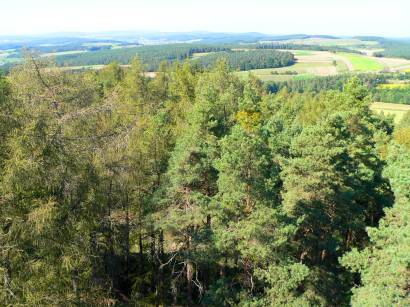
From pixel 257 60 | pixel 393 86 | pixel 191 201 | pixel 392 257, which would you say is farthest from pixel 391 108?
pixel 392 257

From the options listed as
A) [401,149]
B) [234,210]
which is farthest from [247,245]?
[401,149]

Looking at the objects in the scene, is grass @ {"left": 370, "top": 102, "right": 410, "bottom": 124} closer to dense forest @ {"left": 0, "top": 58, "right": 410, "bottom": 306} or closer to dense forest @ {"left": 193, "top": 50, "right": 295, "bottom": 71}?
dense forest @ {"left": 193, "top": 50, "right": 295, "bottom": 71}

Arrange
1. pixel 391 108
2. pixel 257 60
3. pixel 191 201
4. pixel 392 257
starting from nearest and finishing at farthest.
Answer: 1. pixel 392 257
2. pixel 191 201
3. pixel 391 108
4. pixel 257 60

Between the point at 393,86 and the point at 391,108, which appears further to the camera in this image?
the point at 393,86

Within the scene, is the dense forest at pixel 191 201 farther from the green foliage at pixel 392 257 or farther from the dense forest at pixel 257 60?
the dense forest at pixel 257 60

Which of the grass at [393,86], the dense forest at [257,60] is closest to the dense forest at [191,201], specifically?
the grass at [393,86]

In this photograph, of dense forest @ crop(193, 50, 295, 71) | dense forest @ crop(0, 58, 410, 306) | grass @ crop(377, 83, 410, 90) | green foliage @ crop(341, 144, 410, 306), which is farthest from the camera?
dense forest @ crop(193, 50, 295, 71)

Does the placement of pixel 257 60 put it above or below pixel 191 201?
below

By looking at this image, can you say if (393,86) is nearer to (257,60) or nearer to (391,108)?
(391,108)

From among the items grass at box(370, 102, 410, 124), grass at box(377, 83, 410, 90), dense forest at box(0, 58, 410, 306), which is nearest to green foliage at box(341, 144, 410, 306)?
dense forest at box(0, 58, 410, 306)
